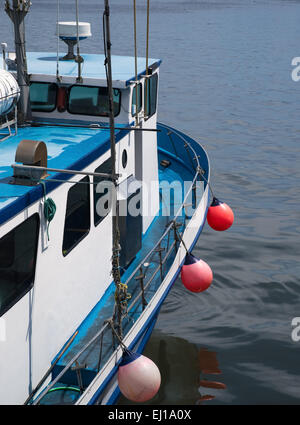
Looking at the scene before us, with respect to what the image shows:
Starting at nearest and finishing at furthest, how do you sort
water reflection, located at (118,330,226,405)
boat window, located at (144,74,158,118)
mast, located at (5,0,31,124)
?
mast, located at (5,0,31,124), water reflection, located at (118,330,226,405), boat window, located at (144,74,158,118)

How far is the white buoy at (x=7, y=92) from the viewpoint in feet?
29.3

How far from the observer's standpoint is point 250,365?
1180cm

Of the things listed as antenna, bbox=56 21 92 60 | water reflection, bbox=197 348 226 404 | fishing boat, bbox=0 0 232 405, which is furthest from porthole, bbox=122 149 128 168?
water reflection, bbox=197 348 226 404

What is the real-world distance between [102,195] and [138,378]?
3278mm

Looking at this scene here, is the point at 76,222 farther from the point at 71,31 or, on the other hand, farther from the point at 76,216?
the point at 71,31

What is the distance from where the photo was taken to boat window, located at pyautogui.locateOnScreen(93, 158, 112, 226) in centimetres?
933

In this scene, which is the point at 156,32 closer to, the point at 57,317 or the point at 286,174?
the point at 286,174

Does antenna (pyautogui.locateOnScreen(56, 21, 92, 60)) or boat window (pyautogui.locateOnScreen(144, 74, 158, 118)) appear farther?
boat window (pyautogui.locateOnScreen(144, 74, 158, 118))

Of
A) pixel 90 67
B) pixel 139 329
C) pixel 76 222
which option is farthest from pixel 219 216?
pixel 76 222

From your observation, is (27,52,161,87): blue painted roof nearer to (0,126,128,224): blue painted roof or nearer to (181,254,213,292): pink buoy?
(0,126,128,224): blue painted roof

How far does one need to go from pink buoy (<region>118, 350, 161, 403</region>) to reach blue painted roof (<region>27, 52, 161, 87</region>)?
5.22 metres

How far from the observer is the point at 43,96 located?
11.0m

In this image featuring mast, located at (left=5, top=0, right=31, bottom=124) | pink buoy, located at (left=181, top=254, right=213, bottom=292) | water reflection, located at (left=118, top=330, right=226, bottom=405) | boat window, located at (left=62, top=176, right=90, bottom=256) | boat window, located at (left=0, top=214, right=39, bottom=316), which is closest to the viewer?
boat window, located at (left=0, top=214, right=39, bottom=316)
